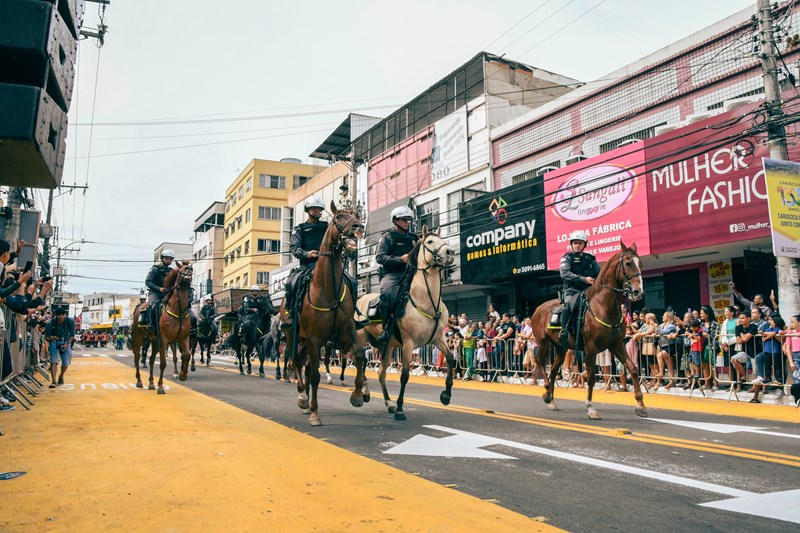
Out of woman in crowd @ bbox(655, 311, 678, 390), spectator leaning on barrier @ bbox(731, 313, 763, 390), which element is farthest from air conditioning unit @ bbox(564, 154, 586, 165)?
spectator leaning on barrier @ bbox(731, 313, 763, 390)

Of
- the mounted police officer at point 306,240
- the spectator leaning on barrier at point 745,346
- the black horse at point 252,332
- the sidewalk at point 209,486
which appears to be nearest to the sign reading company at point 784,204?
the spectator leaning on barrier at point 745,346

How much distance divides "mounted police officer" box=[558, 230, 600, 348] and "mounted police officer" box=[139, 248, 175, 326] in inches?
348

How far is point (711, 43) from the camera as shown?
18.8 meters

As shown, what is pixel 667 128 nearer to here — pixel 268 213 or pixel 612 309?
pixel 612 309

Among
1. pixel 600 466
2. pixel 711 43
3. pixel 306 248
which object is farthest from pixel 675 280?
pixel 600 466

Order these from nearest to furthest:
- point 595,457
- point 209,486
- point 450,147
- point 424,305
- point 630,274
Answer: point 209,486 < point 595,457 < point 424,305 < point 630,274 < point 450,147

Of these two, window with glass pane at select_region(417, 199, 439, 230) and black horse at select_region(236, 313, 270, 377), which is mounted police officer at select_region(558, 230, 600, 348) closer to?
black horse at select_region(236, 313, 270, 377)

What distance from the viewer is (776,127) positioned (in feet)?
44.2

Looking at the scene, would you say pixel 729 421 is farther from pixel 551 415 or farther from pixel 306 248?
pixel 306 248

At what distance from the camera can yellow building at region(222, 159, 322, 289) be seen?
6178 centimetres

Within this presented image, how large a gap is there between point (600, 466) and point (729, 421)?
467cm

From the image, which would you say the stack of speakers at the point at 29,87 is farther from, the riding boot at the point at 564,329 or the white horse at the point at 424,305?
the riding boot at the point at 564,329

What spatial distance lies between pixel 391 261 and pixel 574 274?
323 cm

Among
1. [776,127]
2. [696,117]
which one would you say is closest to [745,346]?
[776,127]
